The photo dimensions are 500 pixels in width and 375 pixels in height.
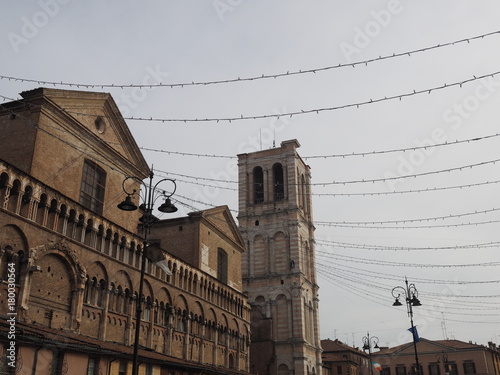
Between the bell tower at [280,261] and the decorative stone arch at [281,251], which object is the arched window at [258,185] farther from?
the decorative stone arch at [281,251]

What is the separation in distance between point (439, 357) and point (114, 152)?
214 feet

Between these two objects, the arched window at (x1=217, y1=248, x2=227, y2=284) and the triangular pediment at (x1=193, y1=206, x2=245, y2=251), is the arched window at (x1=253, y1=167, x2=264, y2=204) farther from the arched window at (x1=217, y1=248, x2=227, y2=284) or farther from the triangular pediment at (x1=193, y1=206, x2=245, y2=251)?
the arched window at (x1=217, y1=248, x2=227, y2=284)

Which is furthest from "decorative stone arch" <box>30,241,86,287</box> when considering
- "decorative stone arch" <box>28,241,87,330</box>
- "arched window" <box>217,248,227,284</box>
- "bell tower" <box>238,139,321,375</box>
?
"bell tower" <box>238,139,321,375</box>

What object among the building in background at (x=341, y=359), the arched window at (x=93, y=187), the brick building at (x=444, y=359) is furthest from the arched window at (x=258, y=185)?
the brick building at (x=444, y=359)

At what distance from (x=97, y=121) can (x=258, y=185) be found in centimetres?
3107

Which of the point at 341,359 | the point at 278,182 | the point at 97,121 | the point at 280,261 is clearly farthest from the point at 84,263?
the point at 341,359

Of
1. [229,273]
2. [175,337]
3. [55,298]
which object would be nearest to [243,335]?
[229,273]

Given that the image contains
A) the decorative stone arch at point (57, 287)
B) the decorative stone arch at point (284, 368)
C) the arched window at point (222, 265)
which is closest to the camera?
the decorative stone arch at point (57, 287)

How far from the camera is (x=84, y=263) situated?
2016cm

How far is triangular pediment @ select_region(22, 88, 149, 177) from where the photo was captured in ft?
72.7

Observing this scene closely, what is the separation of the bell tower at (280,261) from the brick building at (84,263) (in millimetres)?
16445

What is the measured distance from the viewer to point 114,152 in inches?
1017

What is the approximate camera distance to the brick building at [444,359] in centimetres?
7244

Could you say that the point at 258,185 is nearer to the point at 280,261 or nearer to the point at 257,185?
the point at 257,185
